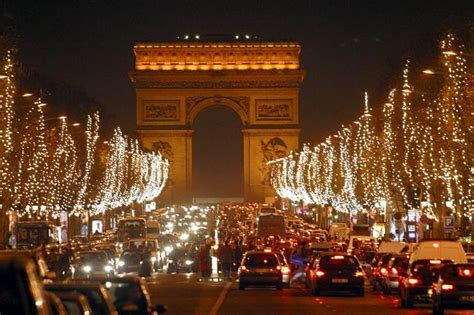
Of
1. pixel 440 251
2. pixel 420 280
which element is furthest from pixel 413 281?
pixel 440 251

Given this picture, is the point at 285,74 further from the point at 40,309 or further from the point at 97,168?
the point at 40,309

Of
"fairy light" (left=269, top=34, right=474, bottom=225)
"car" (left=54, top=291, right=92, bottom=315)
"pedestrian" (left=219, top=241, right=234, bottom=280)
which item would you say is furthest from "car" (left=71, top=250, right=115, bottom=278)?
"car" (left=54, top=291, right=92, bottom=315)

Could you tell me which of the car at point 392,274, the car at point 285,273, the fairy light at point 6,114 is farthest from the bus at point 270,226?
the car at point 392,274

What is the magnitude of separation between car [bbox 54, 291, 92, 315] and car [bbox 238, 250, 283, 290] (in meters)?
33.7

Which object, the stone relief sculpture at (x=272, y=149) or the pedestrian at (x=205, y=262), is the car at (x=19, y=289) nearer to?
A: the pedestrian at (x=205, y=262)

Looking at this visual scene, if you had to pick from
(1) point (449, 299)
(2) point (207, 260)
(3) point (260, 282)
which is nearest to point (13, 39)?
(2) point (207, 260)

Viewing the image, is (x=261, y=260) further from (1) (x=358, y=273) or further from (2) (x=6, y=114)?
(2) (x=6, y=114)

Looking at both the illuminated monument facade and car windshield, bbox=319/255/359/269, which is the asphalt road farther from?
the illuminated monument facade

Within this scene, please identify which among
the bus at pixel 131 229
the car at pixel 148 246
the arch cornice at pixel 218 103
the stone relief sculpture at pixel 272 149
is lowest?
the car at pixel 148 246

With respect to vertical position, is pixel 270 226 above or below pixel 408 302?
above

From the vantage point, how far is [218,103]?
7589 inches

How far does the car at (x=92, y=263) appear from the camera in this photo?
47031mm

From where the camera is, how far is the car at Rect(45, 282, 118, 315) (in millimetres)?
13420

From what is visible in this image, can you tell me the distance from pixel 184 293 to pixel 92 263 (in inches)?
190
